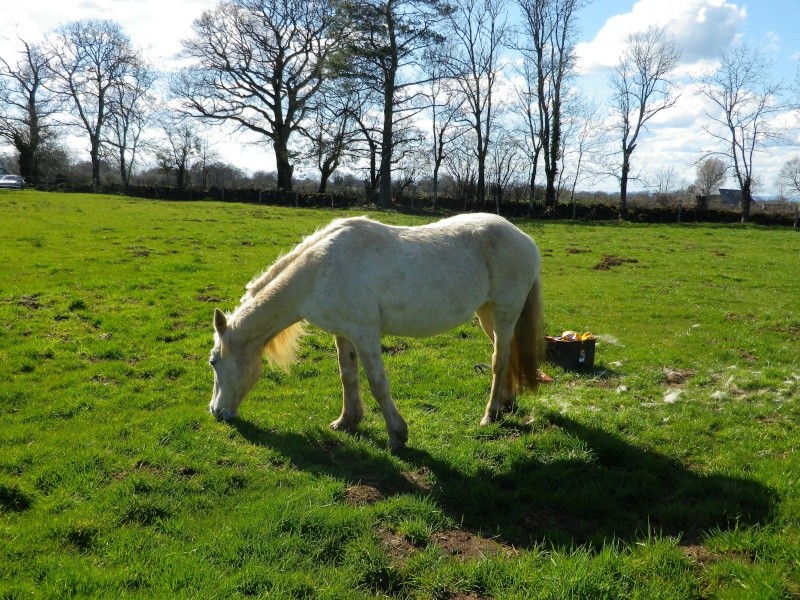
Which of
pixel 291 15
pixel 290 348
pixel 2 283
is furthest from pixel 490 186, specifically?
pixel 290 348

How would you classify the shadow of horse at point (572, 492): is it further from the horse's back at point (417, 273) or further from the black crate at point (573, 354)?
the black crate at point (573, 354)

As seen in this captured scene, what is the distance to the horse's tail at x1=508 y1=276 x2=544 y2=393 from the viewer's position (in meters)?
6.30

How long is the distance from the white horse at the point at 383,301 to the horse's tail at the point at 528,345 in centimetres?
1

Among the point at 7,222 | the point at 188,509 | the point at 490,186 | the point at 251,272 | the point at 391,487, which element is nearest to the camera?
the point at 188,509

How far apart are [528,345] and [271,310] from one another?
9.32ft

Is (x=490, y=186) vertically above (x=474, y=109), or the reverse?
(x=474, y=109)

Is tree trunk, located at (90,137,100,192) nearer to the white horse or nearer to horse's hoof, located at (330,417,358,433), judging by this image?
the white horse

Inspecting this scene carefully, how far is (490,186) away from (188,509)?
135ft

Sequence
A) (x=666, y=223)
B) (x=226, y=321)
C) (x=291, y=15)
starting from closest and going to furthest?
(x=226, y=321) < (x=666, y=223) < (x=291, y=15)

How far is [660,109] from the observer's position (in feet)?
130

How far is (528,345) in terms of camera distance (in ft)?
20.7

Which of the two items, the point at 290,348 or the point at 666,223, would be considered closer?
the point at 290,348

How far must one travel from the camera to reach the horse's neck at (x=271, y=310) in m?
5.33

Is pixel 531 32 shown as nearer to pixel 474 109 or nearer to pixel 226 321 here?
pixel 474 109
